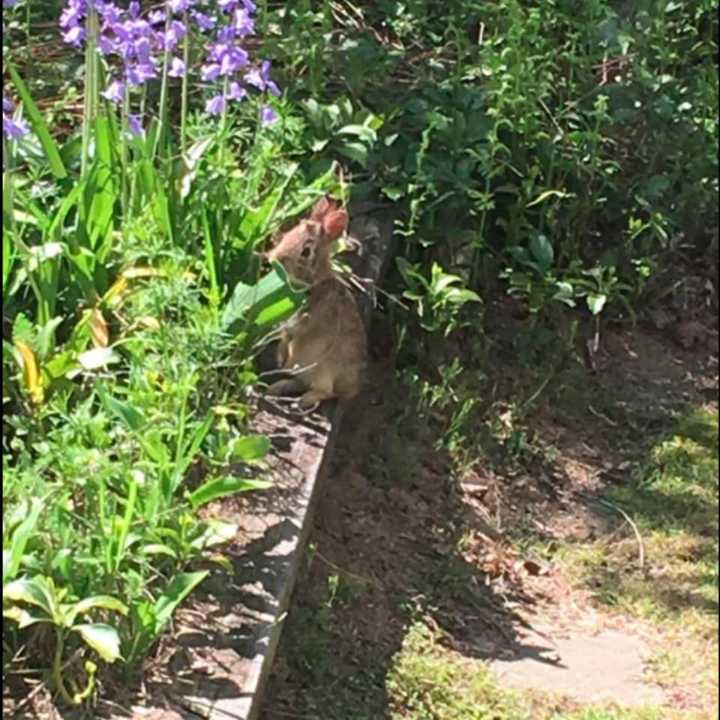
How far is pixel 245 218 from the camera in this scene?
4.61 metres

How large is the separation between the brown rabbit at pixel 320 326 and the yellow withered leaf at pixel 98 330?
55 cm

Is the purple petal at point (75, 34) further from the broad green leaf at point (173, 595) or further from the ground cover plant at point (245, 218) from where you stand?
the broad green leaf at point (173, 595)

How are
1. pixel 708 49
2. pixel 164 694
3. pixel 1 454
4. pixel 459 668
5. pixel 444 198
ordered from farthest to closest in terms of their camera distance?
pixel 708 49 → pixel 444 198 → pixel 459 668 → pixel 1 454 → pixel 164 694

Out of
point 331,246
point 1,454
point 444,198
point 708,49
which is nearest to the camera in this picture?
point 1,454

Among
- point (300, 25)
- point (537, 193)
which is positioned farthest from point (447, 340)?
point (300, 25)

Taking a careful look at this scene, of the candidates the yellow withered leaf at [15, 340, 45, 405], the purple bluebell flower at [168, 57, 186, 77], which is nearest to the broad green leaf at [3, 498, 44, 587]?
the yellow withered leaf at [15, 340, 45, 405]

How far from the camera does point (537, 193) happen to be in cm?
562

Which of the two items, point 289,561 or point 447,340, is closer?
point 289,561

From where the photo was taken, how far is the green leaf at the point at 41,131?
4.48 meters

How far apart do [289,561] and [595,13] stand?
101 inches

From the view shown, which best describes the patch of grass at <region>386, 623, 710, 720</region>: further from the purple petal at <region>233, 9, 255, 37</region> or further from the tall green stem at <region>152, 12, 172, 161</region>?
the purple petal at <region>233, 9, 255, 37</region>

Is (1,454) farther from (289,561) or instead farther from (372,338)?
(372,338)

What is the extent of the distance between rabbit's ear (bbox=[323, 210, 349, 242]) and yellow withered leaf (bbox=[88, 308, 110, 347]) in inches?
28.6

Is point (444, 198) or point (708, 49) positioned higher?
point (708, 49)
